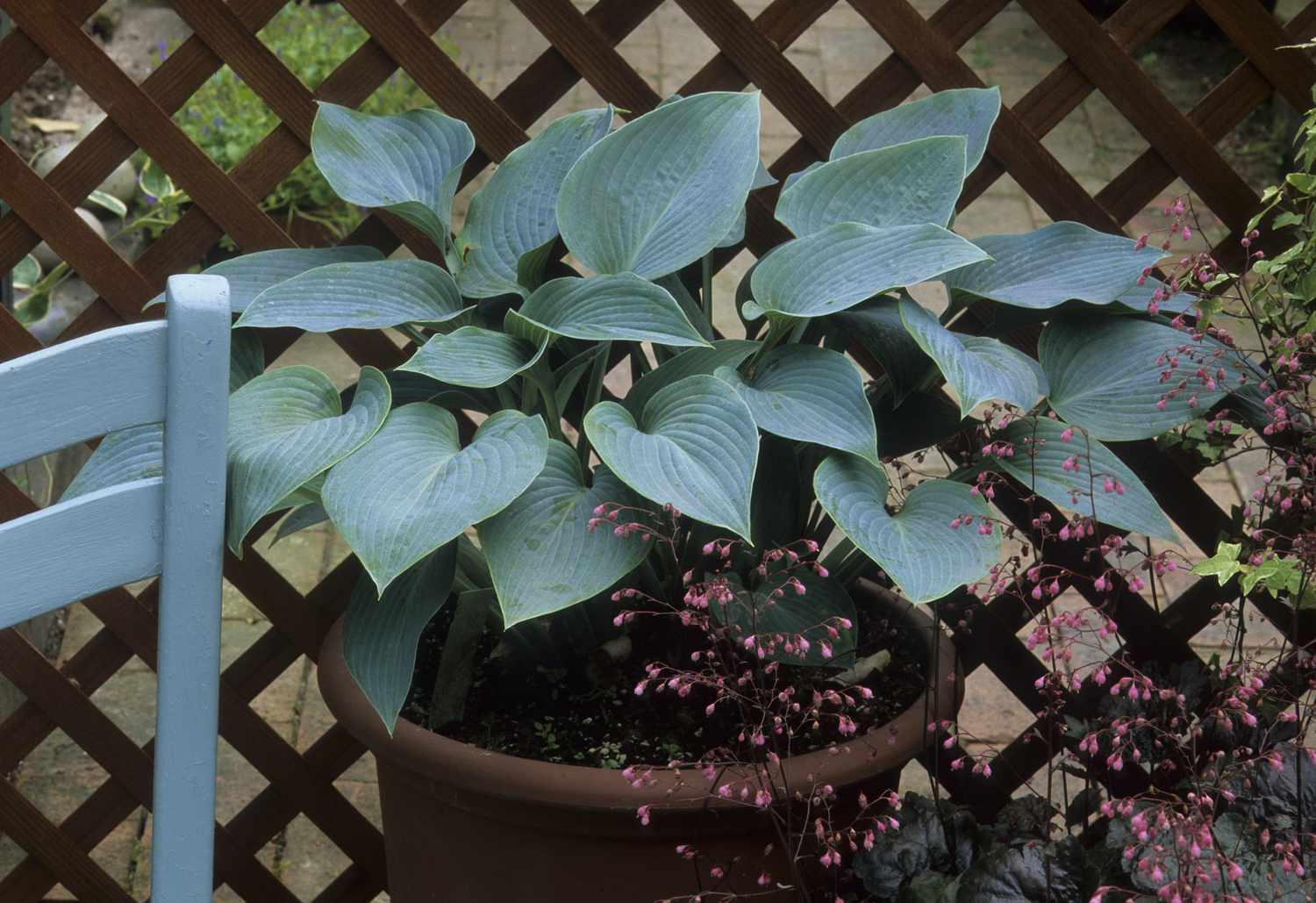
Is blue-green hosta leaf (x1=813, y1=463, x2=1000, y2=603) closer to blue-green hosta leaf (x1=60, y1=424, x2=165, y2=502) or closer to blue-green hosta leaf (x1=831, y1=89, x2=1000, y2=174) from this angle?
blue-green hosta leaf (x1=831, y1=89, x2=1000, y2=174)

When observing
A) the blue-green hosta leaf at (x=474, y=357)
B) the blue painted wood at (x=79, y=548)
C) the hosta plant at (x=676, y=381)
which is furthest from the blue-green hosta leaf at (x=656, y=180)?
the blue painted wood at (x=79, y=548)

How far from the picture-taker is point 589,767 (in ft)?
4.38

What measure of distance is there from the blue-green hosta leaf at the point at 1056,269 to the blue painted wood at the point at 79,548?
31.0 inches

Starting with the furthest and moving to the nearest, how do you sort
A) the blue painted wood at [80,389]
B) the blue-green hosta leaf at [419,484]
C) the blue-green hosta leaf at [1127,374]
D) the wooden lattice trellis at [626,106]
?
the wooden lattice trellis at [626,106], the blue-green hosta leaf at [1127,374], the blue-green hosta leaf at [419,484], the blue painted wood at [80,389]

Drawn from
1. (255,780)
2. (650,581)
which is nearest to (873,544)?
(650,581)

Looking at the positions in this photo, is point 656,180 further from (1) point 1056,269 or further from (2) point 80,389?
(2) point 80,389

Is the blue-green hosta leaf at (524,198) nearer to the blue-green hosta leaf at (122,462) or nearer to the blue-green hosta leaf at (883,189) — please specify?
the blue-green hosta leaf at (883,189)

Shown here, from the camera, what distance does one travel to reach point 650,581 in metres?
1.44

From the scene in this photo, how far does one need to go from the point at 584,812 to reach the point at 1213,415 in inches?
28.0

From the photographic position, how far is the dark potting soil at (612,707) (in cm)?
142

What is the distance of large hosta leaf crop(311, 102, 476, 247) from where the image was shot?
4.78 feet

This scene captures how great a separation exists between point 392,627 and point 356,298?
296 millimetres

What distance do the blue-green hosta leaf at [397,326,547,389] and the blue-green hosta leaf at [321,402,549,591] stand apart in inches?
1.6

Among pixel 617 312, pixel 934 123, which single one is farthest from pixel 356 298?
pixel 934 123
